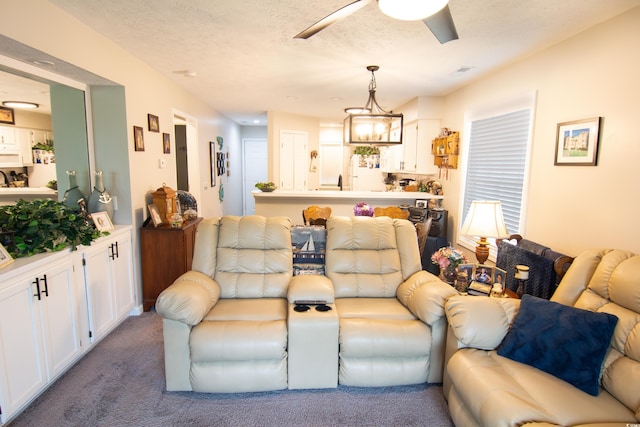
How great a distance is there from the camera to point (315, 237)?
295cm

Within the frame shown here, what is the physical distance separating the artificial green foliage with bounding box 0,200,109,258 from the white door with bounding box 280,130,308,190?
4748 millimetres

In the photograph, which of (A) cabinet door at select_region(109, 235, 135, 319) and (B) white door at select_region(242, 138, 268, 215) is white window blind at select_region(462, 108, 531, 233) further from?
(B) white door at select_region(242, 138, 268, 215)

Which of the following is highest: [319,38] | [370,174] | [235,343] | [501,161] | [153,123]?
[319,38]

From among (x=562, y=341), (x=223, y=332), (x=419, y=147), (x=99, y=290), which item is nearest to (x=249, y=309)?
(x=223, y=332)

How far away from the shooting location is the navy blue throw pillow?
1.66 metres

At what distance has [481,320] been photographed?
78.5 inches

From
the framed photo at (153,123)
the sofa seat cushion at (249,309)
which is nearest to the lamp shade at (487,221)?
the sofa seat cushion at (249,309)

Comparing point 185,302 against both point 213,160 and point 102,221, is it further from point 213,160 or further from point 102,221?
point 213,160

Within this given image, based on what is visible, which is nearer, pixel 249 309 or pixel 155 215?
pixel 249 309

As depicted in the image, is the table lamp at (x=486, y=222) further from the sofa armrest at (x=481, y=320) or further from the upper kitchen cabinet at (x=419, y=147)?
the upper kitchen cabinet at (x=419, y=147)

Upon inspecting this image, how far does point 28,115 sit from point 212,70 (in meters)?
1.75

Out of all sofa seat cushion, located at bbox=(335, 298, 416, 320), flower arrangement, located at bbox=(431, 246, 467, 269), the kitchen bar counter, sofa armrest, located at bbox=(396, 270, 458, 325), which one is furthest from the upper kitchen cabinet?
sofa seat cushion, located at bbox=(335, 298, 416, 320)

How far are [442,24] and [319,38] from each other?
4.04 feet

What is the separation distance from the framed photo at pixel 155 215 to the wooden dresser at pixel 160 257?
50mm
